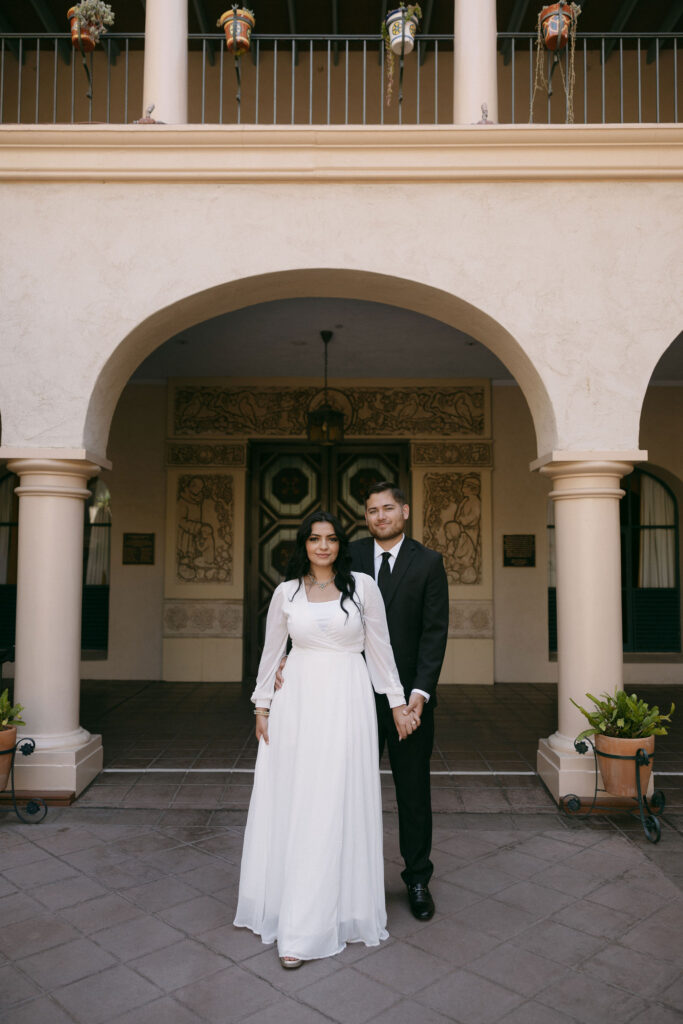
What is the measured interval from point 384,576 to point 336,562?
1.56 ft

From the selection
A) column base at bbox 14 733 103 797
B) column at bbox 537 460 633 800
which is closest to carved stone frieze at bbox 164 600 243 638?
column base at bbox 14 733 103 797

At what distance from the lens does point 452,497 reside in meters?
9.53

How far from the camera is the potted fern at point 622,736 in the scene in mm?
4477

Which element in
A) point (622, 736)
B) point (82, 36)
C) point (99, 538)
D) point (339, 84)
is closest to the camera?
point (622, 736)

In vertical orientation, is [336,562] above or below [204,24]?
below

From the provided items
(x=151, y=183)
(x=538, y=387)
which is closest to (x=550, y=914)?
(x=538, y=387)

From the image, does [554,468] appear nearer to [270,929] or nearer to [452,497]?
[270,929]

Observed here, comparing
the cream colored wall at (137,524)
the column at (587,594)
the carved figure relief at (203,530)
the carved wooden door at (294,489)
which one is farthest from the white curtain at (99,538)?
the column at (587,594)

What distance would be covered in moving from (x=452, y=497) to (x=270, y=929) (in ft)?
22.9

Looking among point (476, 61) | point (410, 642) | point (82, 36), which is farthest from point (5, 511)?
point (410, 642)

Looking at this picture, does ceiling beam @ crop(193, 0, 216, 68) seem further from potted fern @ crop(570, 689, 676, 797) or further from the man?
potted fern @ crop(570, 689, 676, 797)

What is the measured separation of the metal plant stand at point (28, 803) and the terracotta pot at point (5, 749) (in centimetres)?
2

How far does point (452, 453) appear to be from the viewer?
958 centimetres

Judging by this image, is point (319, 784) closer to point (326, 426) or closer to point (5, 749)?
point (5, 749)
